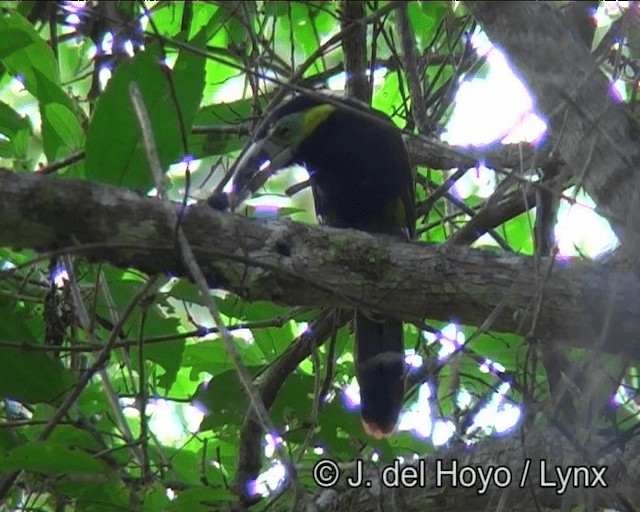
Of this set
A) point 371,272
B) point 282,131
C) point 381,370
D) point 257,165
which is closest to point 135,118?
point 371,272

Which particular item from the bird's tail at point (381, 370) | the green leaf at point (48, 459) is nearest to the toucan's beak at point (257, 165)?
the bird's tail at point (381, 370)

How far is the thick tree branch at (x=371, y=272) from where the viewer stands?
1518mm

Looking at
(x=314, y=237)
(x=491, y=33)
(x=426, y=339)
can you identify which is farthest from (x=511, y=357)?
(x=491, y=33)

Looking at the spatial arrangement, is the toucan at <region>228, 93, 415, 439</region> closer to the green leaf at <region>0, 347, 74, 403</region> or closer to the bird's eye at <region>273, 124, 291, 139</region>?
the bird's eye at <region>273, 124, 291, 139</region>

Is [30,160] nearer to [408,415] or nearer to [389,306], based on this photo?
[389,306]

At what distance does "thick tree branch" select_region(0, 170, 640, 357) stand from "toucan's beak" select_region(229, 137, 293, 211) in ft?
1.37

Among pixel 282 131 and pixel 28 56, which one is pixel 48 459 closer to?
pixel 28 56

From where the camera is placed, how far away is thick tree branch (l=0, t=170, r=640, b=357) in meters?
1.52

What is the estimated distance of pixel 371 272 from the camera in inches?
65.1

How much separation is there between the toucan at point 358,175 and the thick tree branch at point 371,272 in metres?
0.74

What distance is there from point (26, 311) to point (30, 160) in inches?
14.1

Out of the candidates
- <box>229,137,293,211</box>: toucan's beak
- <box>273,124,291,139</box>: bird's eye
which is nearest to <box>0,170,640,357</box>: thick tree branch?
<box>229,137,293,211</box>: toucan's beak

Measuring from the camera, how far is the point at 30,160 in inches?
86.0

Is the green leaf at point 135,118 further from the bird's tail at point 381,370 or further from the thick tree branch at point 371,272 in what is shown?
the bird's tail at point 381,370
